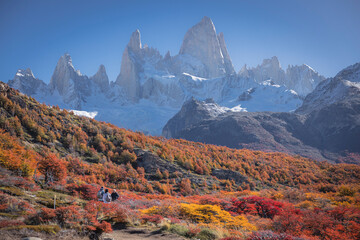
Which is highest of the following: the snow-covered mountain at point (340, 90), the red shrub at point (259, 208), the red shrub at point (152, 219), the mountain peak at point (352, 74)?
the mountain peak at point (352, 74)

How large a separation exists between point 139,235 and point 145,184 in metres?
20.7

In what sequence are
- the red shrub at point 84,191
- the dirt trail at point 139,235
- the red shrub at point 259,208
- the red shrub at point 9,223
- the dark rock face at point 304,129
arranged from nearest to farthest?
1. the red shrub at point 9,223
2. the dirt trail at point 139,235
3. the red shrub at point 84,191
4. the red shrub at point 259,208
5. the dark rock face at point 304,129

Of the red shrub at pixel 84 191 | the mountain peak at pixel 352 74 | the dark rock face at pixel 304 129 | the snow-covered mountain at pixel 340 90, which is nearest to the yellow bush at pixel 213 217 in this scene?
the red shrub at pixel 84 191

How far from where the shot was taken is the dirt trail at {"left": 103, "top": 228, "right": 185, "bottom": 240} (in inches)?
392

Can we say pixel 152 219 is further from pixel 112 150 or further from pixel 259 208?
pixel 112 150

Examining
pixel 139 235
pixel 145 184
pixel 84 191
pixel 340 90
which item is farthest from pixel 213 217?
pixel 340 90

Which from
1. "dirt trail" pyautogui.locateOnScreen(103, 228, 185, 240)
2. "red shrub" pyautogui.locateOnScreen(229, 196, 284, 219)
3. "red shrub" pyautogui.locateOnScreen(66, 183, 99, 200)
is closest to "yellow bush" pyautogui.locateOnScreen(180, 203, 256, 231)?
"dirt trail" pyautogui.locateOnScreen(103, 228, 185, 240)

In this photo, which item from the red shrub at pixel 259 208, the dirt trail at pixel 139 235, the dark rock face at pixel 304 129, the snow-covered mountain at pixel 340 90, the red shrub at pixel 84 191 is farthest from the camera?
the snow-covered mountain at pixel 340 90

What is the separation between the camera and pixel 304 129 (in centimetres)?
16412

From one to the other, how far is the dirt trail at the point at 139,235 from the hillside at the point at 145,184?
0.54 metres

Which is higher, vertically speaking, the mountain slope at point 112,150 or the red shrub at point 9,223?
the mountain slope at point 112,150

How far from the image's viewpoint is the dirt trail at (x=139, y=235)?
392 inches

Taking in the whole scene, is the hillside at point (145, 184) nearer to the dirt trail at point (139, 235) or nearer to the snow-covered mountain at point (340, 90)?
the dirt trail at point (139, 235)

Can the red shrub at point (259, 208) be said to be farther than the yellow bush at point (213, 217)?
Yes
